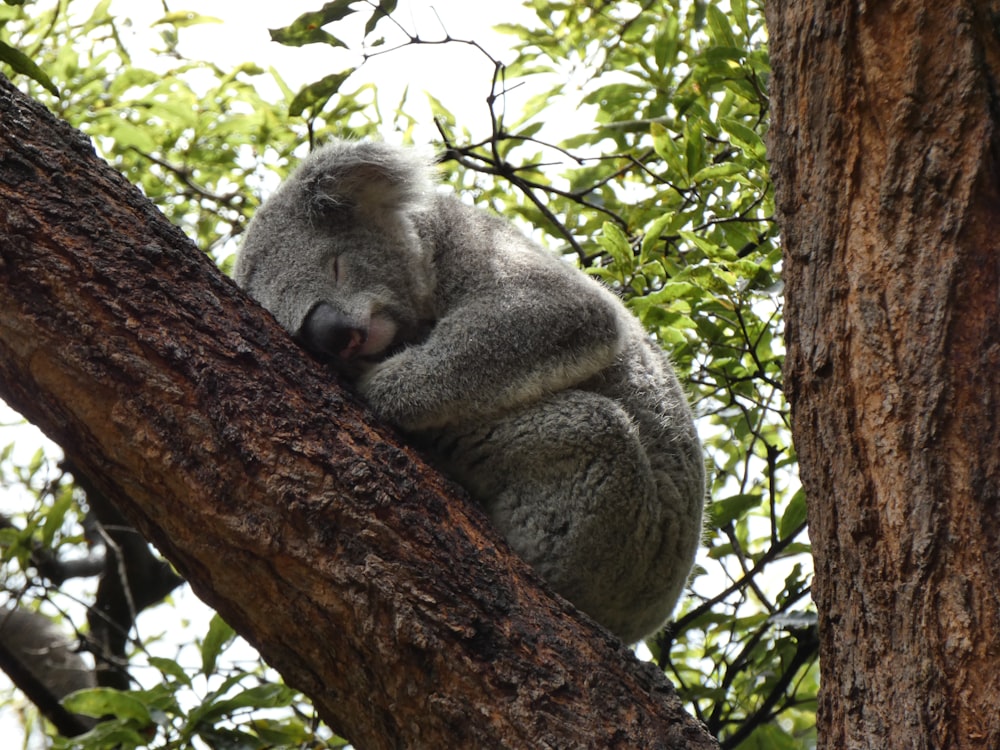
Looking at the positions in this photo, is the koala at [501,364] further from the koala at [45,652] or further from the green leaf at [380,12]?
the koala at [45,652]

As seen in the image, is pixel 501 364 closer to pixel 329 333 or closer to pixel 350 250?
pixel 329 333

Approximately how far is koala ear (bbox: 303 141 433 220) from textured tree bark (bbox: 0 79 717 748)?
46.6 inches

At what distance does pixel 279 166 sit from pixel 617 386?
219 cm

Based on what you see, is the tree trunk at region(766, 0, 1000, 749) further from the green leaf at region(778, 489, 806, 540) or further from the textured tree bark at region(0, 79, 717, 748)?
the green leaf at region(778, 489, 806, 540)

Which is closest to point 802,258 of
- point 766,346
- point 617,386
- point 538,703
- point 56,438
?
point 538,703

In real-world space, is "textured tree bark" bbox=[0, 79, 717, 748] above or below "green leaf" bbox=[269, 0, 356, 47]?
below

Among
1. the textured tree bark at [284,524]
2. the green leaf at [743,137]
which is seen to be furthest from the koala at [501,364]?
the textured tree bark at [284,524]

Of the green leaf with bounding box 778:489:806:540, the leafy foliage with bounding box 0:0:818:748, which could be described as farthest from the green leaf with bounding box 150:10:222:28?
the green leaf with bounding box 778:489:806:540

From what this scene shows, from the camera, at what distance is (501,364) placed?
3.02 metres

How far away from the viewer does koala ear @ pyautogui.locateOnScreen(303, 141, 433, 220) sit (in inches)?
132

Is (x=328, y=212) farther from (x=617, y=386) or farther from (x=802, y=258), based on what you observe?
(x=802, y=258)

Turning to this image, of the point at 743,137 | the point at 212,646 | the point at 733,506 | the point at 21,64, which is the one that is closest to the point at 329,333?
the point at 21,64

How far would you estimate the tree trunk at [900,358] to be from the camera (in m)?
1.78

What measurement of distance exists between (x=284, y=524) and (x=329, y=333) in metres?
0.91
